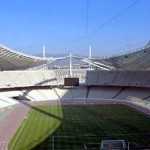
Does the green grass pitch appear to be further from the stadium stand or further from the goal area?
the stadium stand

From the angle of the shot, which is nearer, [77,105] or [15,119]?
[15,119]

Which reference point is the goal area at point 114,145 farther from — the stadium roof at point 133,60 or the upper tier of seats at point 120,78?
the upper tier of seats at point 120,78

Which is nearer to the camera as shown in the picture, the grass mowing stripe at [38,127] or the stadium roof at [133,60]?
the grass mowing stripe at [38,127]

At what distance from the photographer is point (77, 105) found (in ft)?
138

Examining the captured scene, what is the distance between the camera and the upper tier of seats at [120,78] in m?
48.8

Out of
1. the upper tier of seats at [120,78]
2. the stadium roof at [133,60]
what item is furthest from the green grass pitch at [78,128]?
the upper tier of seats at [120,78]

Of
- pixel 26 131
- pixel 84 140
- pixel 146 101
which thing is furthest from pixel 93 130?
pixel 146 101

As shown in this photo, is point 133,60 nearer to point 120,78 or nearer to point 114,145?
point 120,78

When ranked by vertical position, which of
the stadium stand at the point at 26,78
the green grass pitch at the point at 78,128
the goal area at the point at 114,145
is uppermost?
the stadium stand at the point at 26,78

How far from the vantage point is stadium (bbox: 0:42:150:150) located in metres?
22.1

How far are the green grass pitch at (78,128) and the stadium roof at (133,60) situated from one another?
270 inches

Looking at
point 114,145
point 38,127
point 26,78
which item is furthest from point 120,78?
point 114,145

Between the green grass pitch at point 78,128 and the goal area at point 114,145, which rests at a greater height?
the green grass pitch at point 78,128

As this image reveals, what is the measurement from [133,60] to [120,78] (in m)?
8.42
